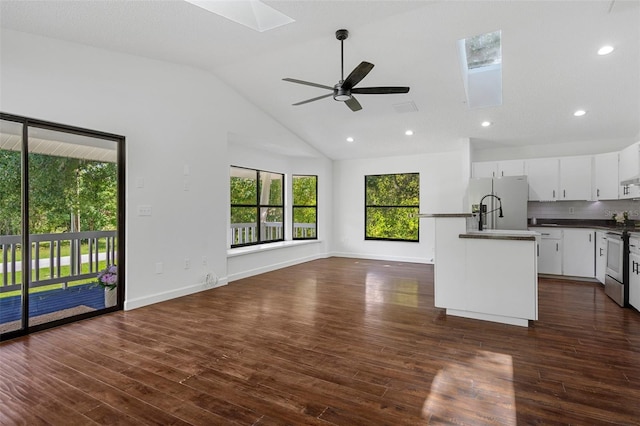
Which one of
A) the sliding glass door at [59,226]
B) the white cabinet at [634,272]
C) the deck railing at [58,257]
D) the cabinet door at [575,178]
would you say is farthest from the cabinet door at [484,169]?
the deck railing at [58,257]

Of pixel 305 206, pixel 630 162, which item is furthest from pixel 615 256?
pixel 305 206

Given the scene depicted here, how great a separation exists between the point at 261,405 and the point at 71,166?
133 inches

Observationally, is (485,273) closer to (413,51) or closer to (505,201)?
(413,51)

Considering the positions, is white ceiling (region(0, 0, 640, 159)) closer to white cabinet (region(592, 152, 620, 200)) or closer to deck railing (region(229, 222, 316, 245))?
white cabinet (region(592, 152, 620, 200))

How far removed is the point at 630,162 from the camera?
4852 millimetres

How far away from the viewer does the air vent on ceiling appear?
533 cm

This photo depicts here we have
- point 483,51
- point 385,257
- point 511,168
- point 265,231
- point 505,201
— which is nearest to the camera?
point 483,51

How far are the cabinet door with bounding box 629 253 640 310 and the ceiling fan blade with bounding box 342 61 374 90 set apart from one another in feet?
12.4

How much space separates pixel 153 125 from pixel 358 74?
2.76m

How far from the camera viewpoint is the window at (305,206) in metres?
8.22

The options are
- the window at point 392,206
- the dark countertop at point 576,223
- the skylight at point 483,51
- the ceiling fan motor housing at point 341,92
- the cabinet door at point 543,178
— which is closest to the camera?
the ceiling fan motor housing at point 341,92

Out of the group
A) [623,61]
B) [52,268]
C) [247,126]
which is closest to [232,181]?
[247,126]

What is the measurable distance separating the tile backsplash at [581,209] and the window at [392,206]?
2.32 meters

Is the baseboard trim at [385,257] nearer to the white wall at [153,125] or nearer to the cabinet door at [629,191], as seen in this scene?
the cabinet door at [629,191]
